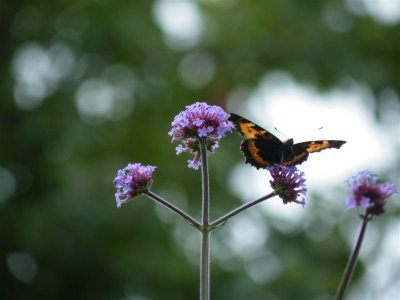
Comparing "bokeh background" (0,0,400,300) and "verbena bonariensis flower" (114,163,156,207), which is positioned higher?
"bokeh background" (0,0,400,300)

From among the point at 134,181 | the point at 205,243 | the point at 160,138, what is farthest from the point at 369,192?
the point at 160,138

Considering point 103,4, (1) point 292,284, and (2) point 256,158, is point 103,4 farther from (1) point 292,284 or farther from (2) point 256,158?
(2) point 256,158

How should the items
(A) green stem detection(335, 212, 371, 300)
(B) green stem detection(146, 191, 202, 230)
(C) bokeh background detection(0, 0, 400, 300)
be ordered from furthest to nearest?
(C) bokeh background detection(0, 0, 400, 300) → (B) green stem detection(146, 191, 202, 230) → (A) green stem detection(335, 212, 371, 300)

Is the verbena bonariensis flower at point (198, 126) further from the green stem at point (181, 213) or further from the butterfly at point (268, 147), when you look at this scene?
the green stem at point (181, 213)

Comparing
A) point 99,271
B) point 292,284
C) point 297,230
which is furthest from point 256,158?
point 297,230

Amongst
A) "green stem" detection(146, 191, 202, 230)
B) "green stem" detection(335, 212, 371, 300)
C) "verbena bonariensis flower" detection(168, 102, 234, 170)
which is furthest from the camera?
"verbena bonariensis flower" detection(168, 102, 234, 170)

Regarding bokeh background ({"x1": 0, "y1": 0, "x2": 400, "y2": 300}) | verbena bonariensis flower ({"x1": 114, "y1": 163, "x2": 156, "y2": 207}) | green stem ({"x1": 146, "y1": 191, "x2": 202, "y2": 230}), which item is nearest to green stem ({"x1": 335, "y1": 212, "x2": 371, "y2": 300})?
green stem ({"x1": 146, "y1": 191, "x2": 202, "y2": 230})

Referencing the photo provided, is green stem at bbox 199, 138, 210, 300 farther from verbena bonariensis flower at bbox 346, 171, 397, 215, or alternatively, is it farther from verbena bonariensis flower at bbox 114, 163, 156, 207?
verbena bonariensis flower at bbox 346, 171, 397, 215

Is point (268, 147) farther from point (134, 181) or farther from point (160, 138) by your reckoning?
point (160, 138)
